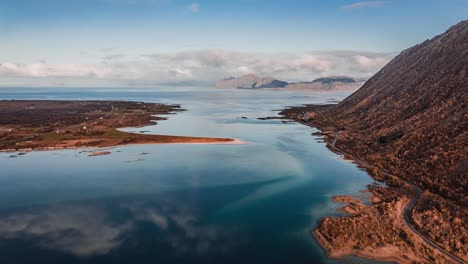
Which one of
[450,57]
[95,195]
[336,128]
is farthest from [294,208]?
[450,57]

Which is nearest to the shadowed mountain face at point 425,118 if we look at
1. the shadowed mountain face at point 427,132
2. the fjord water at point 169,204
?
the shadowed mountain face at point 427,132

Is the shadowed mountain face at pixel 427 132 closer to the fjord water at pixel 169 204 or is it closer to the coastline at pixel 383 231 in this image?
the coastline at pixel 383 231

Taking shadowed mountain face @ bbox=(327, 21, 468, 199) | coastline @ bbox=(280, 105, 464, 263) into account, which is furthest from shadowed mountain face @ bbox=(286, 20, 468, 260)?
coastline @ bbox=(280, 105, 464, 263)

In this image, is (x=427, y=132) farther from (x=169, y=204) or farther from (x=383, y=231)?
(x=169, y=204)

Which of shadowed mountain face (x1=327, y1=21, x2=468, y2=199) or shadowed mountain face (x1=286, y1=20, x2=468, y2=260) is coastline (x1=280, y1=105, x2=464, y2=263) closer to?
shadowed mountain face (x1=286, y1=20, x2=468, y2=260)

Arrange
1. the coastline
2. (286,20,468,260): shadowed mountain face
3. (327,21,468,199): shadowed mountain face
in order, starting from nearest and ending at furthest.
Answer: the coastline < (286,20,468,260): shadowed mountain face < (327,21,468,199): shadowed mountain face

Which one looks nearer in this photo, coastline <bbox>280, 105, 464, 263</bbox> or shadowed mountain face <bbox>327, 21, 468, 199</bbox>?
coastline <bbox>280, 105, 464, 263</bbox>

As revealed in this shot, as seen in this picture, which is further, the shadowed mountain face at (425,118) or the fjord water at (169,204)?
the shadowed mountain face at (425,118)

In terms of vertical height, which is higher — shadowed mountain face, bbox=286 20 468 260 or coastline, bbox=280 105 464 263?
shadowed mountain face, bbox=286 20 468 260
